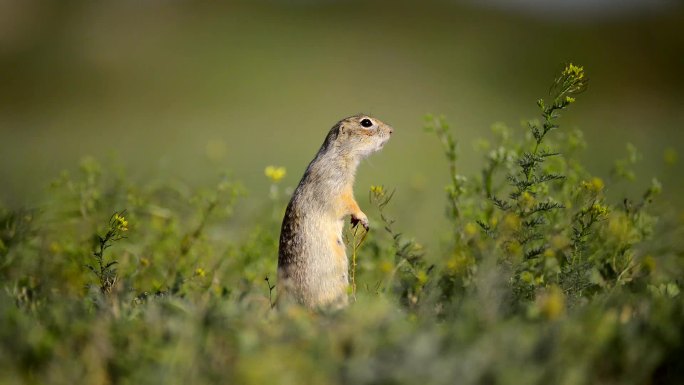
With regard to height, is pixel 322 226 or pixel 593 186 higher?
pixel 593 186

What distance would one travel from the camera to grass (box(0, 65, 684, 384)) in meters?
2.47

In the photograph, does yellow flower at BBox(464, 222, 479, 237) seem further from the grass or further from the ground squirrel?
the ground squirrel

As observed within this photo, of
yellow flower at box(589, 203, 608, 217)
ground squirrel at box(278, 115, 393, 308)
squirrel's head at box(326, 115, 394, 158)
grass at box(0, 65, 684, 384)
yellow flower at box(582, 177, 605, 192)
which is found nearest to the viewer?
grass at box(0, 65, 684, 384)

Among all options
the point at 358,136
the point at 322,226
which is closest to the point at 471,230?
the point at 322,226

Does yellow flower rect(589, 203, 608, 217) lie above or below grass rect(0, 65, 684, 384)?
above

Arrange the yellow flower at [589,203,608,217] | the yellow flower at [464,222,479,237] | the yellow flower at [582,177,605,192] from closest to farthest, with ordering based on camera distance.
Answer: the yellow flower at [589,203,608,217], the yellow flower at [582,177,605,192], the yellow flower at [464,222,479,237]

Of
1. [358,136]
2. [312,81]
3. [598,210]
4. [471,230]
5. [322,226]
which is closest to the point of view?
[598,210]

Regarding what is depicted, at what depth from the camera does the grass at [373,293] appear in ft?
8.11

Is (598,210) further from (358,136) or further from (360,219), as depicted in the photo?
(358,136)

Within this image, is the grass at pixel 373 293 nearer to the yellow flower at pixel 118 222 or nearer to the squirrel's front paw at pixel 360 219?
the yellow flower at pixel 118 222

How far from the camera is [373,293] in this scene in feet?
12.0

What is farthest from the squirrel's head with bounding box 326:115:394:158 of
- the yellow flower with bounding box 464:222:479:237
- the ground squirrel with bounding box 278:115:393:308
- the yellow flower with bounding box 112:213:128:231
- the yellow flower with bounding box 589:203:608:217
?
the yellow flower with bounding box 589:203:608:217

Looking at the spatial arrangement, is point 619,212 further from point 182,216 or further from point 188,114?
point 188,114

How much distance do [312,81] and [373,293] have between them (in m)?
13.7
